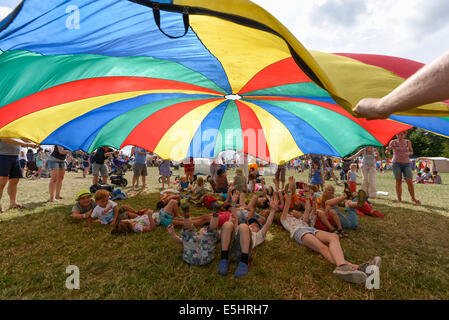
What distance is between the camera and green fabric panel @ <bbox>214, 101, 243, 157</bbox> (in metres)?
5.47

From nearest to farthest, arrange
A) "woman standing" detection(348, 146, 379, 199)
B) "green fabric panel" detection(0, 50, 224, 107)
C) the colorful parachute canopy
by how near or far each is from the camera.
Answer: the colorful parachute canopy
"green fabric panel" detection(0, 50, 224, 107)
"woman standing" detection(348, 146, 379, 199)

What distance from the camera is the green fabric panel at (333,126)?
3783mm

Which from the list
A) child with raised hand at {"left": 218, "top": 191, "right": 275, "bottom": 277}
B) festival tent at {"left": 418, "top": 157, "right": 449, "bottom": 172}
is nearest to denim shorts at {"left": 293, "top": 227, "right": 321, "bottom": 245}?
child with raised hand at {"left": 218, "top": 191, "right": 275, "bottom": 277}

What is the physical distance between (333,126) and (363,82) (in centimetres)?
270

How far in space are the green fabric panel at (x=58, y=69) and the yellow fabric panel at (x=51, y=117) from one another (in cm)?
38

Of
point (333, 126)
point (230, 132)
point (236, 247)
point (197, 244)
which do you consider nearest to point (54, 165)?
point (230, 132)

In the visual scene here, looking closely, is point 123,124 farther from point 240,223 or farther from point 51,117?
point 240,223

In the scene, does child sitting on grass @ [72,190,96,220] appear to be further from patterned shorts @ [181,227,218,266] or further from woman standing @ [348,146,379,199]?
woman standing @ [348,146,379,199]

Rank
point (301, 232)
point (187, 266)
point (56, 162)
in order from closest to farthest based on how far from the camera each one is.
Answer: point (187, 266) → point (301, 232) → point (56, 162)

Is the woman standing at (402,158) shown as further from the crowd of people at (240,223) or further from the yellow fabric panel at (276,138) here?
the yellow fabric panel at (276,138)

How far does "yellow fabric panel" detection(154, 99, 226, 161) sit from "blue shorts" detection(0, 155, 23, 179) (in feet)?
9.79

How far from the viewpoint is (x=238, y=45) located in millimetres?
2557

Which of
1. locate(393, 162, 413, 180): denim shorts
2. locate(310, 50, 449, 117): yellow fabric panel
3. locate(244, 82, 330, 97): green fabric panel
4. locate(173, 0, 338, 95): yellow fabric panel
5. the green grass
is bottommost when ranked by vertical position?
the green grass

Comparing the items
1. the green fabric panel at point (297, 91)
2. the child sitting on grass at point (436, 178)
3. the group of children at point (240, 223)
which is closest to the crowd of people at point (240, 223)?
the group of children at point (240, 223)
